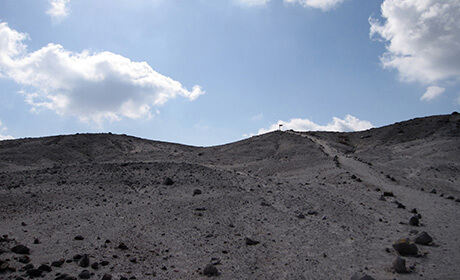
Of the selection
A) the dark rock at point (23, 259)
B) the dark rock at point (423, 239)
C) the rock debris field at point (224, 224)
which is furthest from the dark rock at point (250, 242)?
the dark rock at point (23, 259)

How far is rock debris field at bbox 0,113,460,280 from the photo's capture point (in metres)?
6.83

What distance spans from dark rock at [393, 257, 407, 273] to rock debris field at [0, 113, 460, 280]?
0.06 ft

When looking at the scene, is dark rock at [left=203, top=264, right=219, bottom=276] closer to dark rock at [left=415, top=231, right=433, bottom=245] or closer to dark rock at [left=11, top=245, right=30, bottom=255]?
dark rock at [left=11, top=245, right=30, bottom=255]

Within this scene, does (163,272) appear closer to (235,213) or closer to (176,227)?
(176,227)

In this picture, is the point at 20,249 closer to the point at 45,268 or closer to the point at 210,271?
the point at 45,268

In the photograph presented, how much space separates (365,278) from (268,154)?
2042 cm

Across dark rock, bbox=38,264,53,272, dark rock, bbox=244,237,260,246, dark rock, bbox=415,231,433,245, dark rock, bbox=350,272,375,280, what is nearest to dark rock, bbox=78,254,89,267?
dark rock, bbox=38,264,53,272

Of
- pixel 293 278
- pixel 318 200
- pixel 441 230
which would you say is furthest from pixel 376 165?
pixel 293 278

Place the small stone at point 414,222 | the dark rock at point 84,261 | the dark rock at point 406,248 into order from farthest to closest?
the small stone at point 414,222 → the dark rock at point 406,248 → the dark rock at point 84,261

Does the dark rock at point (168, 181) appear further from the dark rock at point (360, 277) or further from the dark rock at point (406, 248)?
the dark rock at point (360, 277)

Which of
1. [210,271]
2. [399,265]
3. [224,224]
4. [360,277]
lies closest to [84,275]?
[210,271]

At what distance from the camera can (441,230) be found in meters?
9.38

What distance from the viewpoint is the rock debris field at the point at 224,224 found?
683cm

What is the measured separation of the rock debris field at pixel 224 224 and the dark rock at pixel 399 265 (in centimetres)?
2
